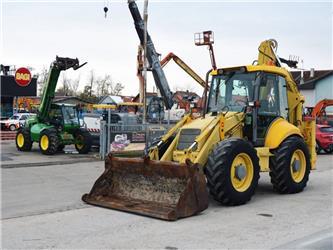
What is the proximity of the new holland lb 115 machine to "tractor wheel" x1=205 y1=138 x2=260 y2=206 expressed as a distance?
17 mm

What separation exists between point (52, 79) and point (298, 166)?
12.9 meters

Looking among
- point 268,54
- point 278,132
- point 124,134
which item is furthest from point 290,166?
point 124,134

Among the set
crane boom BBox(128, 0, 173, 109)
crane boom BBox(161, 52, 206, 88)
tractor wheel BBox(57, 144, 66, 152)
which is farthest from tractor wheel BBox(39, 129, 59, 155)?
crane boom BBox(161, 52, 206, 88)

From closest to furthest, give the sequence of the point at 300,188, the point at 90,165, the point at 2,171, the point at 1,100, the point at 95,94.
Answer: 1. the point at 300,188
2. the point at 2,171
3. the point at 90,165
4. the point at 1,100
5. the point at 95,94

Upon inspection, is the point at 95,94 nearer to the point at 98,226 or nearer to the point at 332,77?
the point at 332,77

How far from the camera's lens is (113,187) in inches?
357

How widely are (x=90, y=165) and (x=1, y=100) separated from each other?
33309 millimetres

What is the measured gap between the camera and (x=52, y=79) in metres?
20.1

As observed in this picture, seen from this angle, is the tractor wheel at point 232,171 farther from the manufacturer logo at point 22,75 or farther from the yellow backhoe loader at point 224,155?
the manufacturer logo at point 22,75

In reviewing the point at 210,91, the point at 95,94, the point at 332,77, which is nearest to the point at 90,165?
the point at 210,91

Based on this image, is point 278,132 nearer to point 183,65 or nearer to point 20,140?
point 20,140

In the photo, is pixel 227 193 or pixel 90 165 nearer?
pixel 227 193

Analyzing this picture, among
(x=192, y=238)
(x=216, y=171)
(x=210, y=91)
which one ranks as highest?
(x=210, y=91)

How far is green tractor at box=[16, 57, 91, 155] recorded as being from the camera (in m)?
19.5
